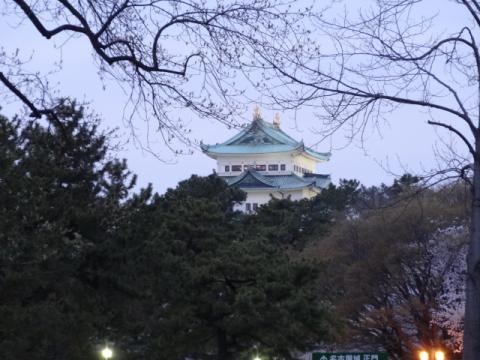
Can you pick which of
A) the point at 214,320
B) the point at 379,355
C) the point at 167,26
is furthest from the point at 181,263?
the point at 167,26

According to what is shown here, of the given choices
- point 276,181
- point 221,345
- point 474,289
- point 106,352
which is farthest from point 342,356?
point 276,181

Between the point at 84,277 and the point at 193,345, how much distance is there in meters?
4.95

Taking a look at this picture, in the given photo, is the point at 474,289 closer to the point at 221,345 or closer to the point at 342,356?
the point at 342,356

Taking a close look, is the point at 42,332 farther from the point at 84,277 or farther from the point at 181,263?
the point at 181,263

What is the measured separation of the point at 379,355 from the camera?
18234mm

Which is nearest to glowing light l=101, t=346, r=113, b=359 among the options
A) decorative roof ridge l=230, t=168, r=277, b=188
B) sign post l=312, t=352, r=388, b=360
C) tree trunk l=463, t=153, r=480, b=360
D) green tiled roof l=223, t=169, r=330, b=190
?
sign post l=312, t=352, r=388, b=360

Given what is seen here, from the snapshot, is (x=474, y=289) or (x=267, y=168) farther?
(x=267, y=168)

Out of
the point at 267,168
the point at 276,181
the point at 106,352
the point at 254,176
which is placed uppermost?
the point at 267,168

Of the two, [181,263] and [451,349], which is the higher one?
[181,263]

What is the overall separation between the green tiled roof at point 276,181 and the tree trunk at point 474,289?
46741 millimetres

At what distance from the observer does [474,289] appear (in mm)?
5797

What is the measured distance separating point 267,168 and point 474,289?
5416 centimetres

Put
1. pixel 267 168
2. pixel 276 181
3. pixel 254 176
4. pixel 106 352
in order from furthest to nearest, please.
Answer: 1. pixel 267 168
2. pixel 276 181
3. pixel 254 176
4. pixel 106 352

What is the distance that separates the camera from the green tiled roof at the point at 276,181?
180ft
